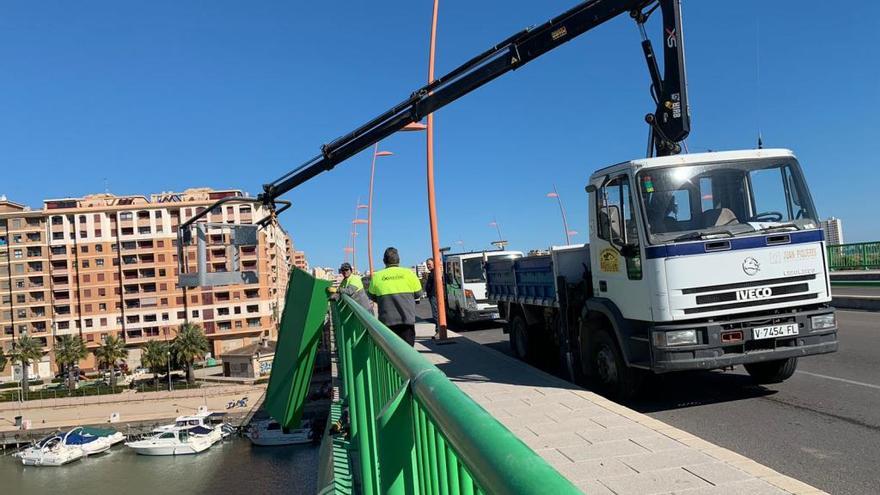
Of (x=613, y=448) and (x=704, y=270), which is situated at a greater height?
(x=704, y=270)

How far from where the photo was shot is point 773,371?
7543 millimetres

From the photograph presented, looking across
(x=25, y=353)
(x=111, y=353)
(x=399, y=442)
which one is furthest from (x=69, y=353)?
A: (x=399, y=442)

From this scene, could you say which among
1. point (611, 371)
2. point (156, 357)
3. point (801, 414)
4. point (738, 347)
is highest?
point (738, 347)

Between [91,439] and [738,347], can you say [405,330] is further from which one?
[91,439]

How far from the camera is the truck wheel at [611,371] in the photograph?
23.4 ft

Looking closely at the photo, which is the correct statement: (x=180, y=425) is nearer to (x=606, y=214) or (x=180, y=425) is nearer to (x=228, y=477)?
(x=228, y=477)

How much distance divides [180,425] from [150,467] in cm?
426

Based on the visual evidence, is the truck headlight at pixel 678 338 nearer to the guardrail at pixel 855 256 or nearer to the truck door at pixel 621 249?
the truck door at pixel 621 249

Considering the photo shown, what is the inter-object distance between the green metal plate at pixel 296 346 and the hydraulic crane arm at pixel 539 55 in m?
3.83

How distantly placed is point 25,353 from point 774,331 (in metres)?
86.4

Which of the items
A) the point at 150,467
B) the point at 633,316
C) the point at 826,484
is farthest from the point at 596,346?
the point at 150,467

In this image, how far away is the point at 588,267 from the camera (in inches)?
343

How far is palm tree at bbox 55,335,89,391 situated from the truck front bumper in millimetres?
79259

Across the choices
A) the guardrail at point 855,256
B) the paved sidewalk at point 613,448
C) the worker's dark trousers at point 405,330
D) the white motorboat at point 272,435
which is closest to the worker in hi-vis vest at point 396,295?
the worker's dark trousers at point 405,330
